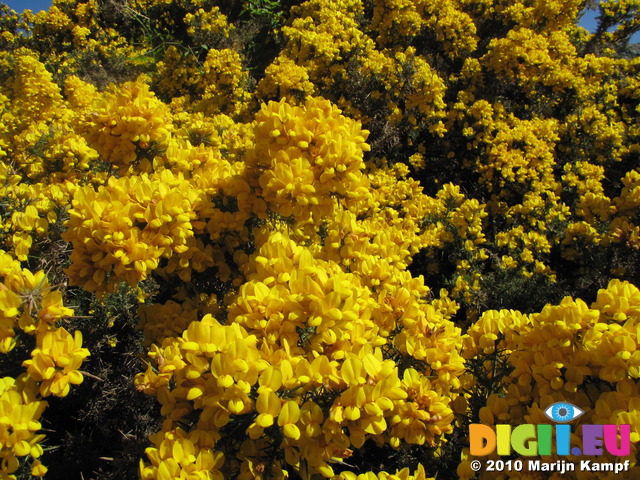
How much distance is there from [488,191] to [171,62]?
5367mm

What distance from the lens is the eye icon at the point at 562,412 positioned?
1.33 meters

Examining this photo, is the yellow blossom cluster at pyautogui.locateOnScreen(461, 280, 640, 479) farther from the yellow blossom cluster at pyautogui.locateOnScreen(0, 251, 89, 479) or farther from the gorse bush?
the yellow blossom cluster at pyautogui.locateOnScreen(0, 251, 89, 479)

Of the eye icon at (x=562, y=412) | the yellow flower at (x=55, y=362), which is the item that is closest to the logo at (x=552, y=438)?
the eye icon at (x=562, y=412)

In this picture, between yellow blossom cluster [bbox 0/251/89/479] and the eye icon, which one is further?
the eye icon

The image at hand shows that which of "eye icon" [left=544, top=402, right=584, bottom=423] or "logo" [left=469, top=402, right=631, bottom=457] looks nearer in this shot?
"logo" [left=469, top=402, right=631, bottom=457]

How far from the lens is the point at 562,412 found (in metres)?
1.35

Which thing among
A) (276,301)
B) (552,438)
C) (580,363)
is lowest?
(552,438)

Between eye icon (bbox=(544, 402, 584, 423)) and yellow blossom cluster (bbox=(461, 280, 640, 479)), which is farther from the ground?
yellow blossom cluster (bbox=(461, 280, 640, 479))

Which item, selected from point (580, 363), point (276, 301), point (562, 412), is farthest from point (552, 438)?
point (276, 301)

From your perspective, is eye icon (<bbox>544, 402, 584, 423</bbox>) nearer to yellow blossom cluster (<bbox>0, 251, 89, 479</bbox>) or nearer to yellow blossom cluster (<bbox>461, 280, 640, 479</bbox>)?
yellow blossom cluster (<bbox>461, 280, 640, 479</bbox>)

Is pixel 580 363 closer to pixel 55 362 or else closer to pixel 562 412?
pixel 562 412

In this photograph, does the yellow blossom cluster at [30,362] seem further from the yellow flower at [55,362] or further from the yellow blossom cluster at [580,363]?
the yellow blossom cluster at [580,363]

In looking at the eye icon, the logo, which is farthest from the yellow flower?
the eye icon

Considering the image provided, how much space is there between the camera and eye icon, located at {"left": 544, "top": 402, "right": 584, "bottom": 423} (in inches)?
52.4
